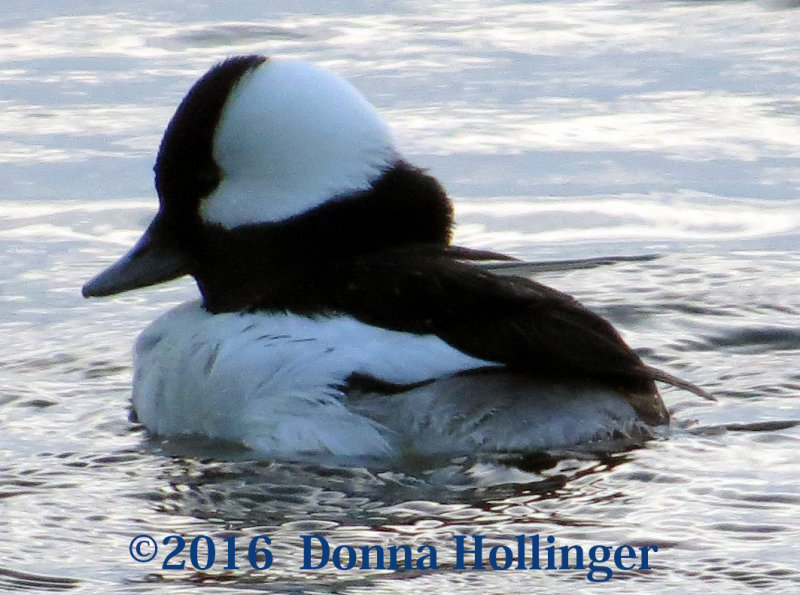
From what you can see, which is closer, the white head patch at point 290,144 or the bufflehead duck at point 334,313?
the bufflehead duck at point 334,313

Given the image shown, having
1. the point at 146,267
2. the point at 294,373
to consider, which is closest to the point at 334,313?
the point at 294,373

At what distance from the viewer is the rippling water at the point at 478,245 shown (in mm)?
5266

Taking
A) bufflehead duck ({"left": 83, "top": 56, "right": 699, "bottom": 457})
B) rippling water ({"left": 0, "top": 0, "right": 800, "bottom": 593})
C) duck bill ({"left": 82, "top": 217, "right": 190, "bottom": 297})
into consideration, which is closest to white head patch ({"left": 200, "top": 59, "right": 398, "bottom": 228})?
bufflehead duck ({"left": 83, "top": 56, "right": 699, "bottom": 457})

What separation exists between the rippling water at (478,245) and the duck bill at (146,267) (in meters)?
0.46

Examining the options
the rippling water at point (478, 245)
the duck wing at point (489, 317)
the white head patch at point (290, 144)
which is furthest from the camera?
the white head patch at point (290, 144)

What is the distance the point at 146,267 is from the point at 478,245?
2573mm

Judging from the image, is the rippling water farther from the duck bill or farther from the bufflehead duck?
the duck bill

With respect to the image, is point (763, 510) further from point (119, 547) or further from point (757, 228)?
point (757, 228)

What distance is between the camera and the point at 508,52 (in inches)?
447

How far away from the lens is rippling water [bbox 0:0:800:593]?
17.3ft

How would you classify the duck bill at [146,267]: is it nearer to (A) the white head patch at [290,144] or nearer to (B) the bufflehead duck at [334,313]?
(B) the bufflehead duck at [334,313]

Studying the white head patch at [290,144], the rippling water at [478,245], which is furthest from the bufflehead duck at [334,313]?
the rippling water at [478,245]

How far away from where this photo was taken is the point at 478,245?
8750 millimetres

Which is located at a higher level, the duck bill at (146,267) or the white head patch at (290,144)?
the white head patch at (290,144)
